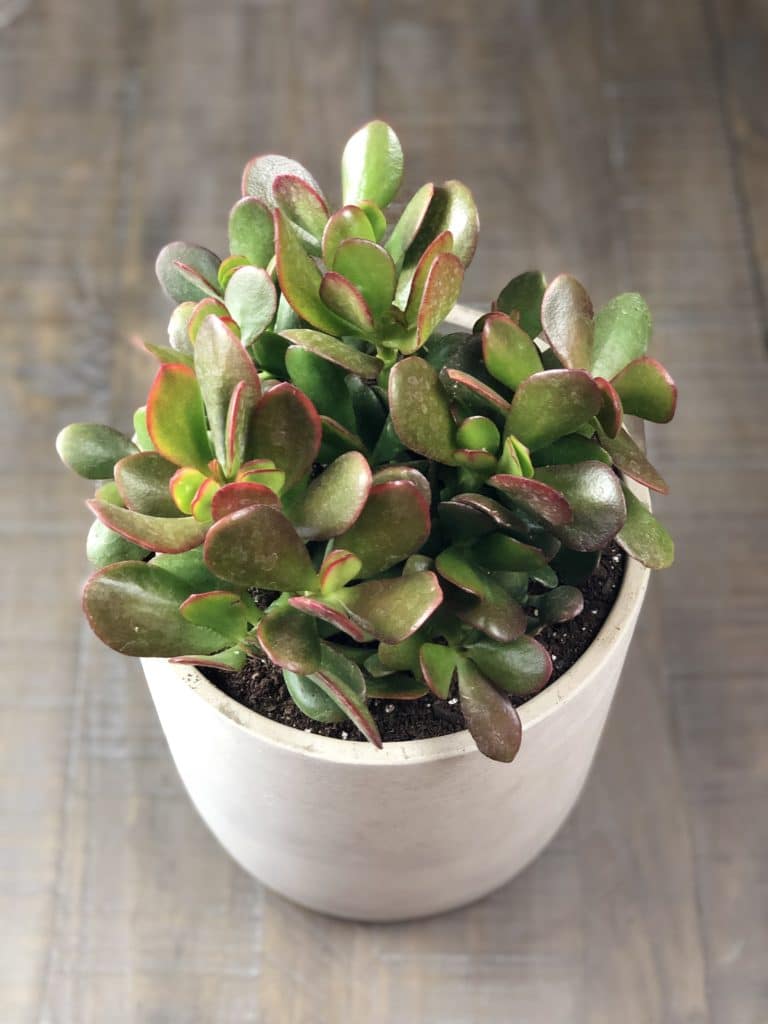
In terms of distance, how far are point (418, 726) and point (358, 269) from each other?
0.28 meters

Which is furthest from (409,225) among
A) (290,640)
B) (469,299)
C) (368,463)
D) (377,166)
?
(469,299)

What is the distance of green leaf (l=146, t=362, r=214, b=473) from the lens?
62 centimetres

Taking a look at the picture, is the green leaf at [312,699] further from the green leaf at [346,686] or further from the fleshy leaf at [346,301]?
the fleshy leaf at [346,301]

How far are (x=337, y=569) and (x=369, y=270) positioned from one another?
0.51 feet

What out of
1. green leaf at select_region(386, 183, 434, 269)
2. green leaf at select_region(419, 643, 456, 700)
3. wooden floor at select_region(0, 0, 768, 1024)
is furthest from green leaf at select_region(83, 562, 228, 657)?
wooden floor at select_region(0, 0, 768, 1024)

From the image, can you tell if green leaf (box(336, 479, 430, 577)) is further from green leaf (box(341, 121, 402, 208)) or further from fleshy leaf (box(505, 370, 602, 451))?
green leaf (box(341, 121, 402, 208))

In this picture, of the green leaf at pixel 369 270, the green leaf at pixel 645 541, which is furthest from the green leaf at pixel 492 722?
the green leaf at pixel 369 270

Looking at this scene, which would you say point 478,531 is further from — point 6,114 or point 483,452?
point 6,114

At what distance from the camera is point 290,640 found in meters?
0.63

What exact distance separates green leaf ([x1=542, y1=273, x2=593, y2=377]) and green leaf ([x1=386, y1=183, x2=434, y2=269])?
0.08m

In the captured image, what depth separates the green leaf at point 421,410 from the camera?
0.62m

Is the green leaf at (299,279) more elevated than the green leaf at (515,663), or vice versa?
the green leaf at (299,279)

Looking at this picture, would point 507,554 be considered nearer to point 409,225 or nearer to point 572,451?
point 572,451

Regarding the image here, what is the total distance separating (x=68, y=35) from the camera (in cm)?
157
